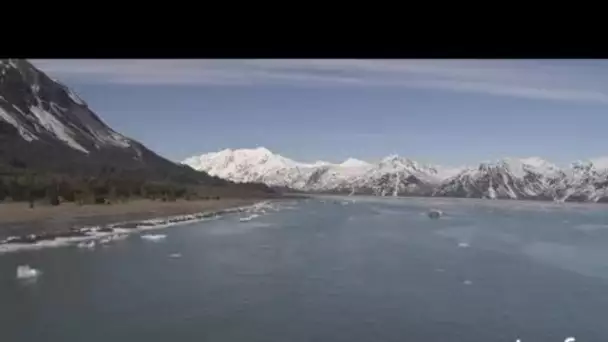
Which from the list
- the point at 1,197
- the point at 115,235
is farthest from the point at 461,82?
the point at 1,197

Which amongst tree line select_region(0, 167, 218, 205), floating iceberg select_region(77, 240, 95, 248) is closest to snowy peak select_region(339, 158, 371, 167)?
tree line select_region(0, 167, 218, 205)

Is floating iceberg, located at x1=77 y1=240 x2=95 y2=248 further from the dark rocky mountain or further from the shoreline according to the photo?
the dark rocky mountain

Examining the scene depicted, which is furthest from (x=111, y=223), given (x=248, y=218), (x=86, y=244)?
(x=248, y=218)

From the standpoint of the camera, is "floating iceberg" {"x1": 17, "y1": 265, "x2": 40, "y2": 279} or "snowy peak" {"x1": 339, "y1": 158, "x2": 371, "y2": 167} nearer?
"floating iceberg" {"x1": 17, "y1": 265, "x2": 40, "y2": 279}

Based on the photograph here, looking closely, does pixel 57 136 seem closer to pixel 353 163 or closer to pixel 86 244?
pixel 86 244

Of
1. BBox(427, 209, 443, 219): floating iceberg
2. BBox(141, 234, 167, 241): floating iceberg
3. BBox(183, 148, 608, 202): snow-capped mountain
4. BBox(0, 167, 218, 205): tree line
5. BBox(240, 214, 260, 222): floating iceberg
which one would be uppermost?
BBox(183, 148, 608, 202): snow-capped mountain
